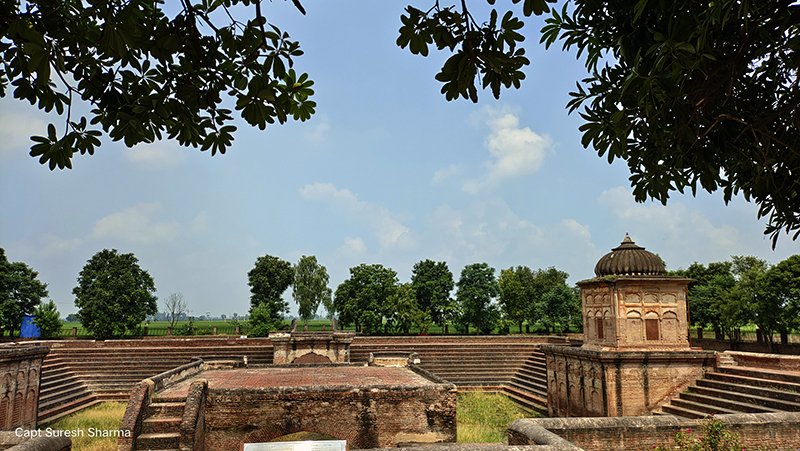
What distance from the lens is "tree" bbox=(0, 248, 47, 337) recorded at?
1404 inches

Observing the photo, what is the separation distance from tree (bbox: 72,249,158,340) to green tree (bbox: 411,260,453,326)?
24.0 meters

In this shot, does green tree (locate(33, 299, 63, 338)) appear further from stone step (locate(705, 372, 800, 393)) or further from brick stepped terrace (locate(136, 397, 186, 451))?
stone step (locate(705, 372, 800, 393))

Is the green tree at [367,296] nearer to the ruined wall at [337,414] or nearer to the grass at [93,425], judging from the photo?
the grass at [93,425]

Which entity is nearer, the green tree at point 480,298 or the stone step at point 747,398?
the stone step at point 747,398

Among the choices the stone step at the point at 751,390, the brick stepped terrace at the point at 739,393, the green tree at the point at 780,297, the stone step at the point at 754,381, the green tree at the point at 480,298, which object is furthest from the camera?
the green tree at the point at 480,298

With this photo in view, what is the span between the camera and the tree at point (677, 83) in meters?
3.11

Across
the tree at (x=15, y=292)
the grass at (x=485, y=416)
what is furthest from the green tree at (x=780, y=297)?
the tree at (x=15, y=292)

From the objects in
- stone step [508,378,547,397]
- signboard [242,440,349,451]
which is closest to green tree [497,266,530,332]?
stone step [508,378,547,397]

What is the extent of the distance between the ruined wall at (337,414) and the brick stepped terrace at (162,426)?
0.73 metres

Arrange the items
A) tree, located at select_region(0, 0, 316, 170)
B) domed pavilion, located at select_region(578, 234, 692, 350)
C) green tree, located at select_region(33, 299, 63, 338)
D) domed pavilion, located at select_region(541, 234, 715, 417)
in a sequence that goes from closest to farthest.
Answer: tree, located at select_region(0, 0, 316, 170) < domed pavilion, located at select_region(541, 234, 715, 417) < domed pavilion, located at select_region(578, 234, 692, 350) < green tree, located at select_region(33, 299, 63, 338)

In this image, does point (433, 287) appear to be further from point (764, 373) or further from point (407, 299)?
point (764, 373)

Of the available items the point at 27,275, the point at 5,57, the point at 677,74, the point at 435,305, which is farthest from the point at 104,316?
the point at 677,74

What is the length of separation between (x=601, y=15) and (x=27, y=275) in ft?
155

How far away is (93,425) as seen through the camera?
1537 cm
